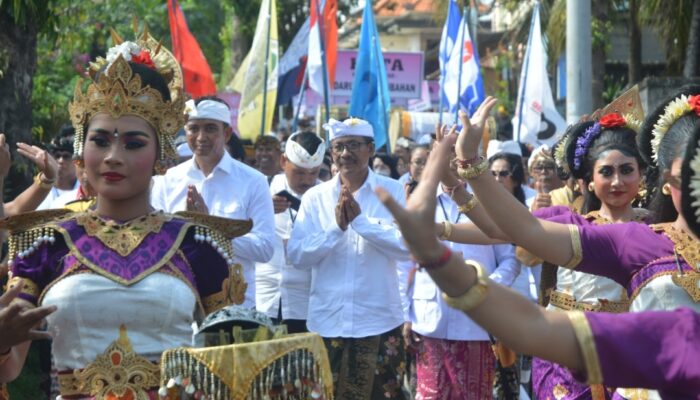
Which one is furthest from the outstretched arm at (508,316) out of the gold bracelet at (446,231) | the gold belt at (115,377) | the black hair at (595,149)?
the black hair at (595,149)

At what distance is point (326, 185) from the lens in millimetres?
8438

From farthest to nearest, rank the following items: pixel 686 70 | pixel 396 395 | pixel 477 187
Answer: pixel 686 70 < pixel 396 395 < pixel 477 187

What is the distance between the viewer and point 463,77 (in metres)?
15.5

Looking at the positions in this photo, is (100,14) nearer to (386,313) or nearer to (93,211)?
(386,313)

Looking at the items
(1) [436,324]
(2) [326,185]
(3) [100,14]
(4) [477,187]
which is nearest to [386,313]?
(1) [436,324]

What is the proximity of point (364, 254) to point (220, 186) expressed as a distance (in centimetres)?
104

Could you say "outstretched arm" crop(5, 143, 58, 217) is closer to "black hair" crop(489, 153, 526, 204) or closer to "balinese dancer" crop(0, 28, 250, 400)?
"balinese dancer" crop(0, 28, 250, 400)

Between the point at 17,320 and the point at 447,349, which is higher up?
the point at 17,320

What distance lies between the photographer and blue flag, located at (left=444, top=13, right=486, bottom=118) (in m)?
15.3

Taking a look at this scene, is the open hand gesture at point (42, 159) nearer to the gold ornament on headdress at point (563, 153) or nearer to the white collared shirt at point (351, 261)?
the white collared shirt at point (351, 261)

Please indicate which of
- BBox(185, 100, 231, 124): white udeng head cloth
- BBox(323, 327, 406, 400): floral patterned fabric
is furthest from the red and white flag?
BBox(323, 327, 406, 400): floral patterned fabric

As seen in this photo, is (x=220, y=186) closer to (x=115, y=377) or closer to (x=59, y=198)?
(x=59, y=198)

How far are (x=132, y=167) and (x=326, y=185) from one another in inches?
150

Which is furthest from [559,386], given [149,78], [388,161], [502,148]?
[388,161]
